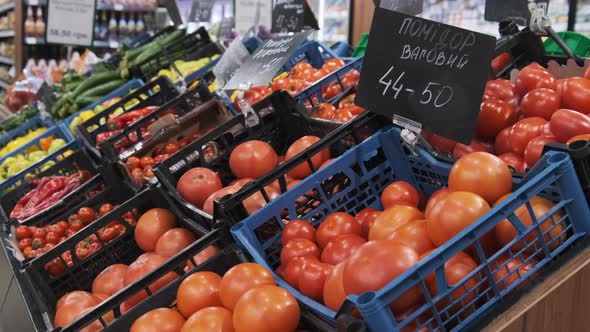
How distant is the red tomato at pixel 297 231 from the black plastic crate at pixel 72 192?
4.66ft

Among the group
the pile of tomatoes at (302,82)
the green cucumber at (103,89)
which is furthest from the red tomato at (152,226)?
the green cucumber at (103,89)

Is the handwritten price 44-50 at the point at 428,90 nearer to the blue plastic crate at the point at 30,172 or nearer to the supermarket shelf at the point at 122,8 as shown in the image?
the blue plastic crate at the point at 30,172

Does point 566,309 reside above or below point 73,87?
below

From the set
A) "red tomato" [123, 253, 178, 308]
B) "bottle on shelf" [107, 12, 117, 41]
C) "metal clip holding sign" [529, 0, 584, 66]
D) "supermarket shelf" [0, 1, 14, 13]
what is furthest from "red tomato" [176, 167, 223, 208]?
"supermarket shelf" [0, 1, 14, 13]

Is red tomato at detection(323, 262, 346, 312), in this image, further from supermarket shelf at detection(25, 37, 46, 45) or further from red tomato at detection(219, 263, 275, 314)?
supermarket shelf at detection(25, 37, 46, 45)

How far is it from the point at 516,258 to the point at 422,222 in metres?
0.21

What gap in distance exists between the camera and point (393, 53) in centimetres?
155

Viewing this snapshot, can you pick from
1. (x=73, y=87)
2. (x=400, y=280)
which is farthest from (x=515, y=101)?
(x=73, y=87)

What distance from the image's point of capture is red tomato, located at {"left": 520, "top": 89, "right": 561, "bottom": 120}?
5.10 feet

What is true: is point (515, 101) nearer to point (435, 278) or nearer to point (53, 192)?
point (435, 278)

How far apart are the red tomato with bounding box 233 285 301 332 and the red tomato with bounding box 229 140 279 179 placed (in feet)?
2.57

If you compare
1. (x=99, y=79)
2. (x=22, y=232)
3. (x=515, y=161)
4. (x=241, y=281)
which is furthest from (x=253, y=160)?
(x=99, y=79)

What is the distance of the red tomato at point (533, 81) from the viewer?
1673 millimetres

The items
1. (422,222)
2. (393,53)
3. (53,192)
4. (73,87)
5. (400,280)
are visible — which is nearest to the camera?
(400,280)
